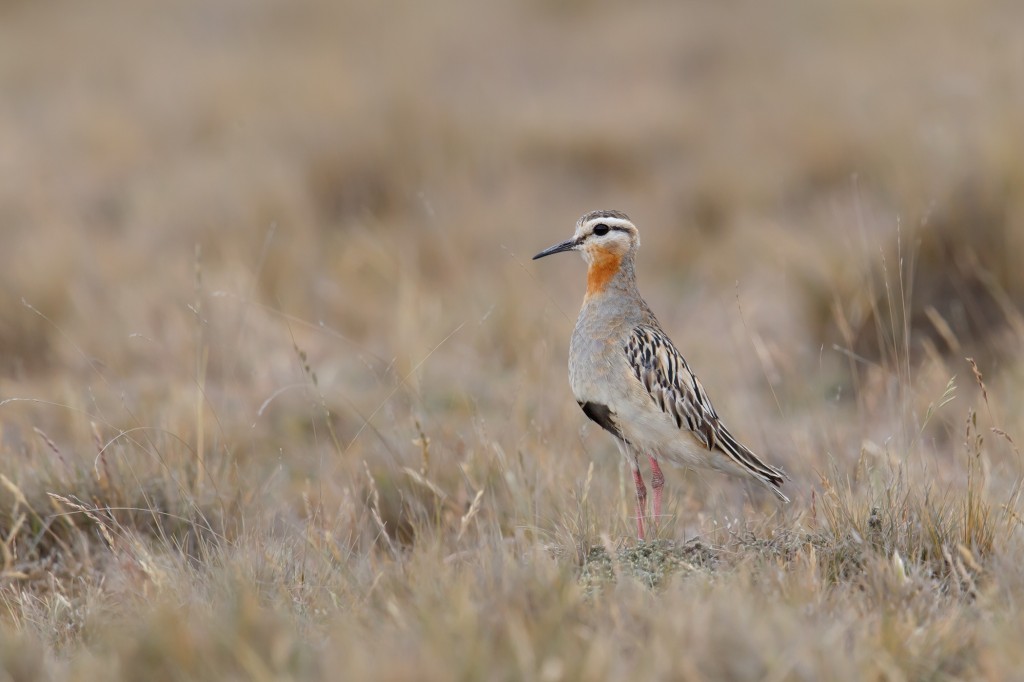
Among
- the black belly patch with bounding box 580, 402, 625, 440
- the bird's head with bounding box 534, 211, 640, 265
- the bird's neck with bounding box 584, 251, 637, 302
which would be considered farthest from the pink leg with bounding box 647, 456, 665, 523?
the bird's head with bounding box 534, 211, 640, 265

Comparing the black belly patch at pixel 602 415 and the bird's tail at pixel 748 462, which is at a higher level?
the black belly patch at pixel 602 415

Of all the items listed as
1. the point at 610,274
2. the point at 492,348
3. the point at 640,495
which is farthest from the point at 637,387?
the point at 492,348

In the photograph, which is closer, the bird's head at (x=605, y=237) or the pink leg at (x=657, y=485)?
the pink leg at (x=657, y=485)

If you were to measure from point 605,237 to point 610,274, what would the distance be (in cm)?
14

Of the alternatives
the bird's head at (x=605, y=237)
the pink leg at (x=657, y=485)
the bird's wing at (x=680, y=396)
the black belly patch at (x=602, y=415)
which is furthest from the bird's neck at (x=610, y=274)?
the pink leg at (x=657, y=485)

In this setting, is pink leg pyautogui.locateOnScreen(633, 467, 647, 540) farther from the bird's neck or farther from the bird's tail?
the bird's neck

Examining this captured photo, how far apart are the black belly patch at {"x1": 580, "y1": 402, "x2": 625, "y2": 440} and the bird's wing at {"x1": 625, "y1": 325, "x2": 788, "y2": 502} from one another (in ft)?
0.53

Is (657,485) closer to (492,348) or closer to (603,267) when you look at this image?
(603,267)

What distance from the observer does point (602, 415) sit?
4.05 meters

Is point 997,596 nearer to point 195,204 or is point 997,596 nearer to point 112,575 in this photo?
point 112,575

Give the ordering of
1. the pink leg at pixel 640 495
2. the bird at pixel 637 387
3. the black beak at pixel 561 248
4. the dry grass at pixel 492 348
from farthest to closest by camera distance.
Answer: the black beak at pixel 561 248 < the pink leg at pixel 640 495 < the bird at pixel 637 387 < the dry grass at pixel 492 348

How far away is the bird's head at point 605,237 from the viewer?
4.31 m

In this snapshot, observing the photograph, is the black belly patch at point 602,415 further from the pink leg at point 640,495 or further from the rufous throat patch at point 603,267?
the rufous throat patch at point 603,267

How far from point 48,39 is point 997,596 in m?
16.7
